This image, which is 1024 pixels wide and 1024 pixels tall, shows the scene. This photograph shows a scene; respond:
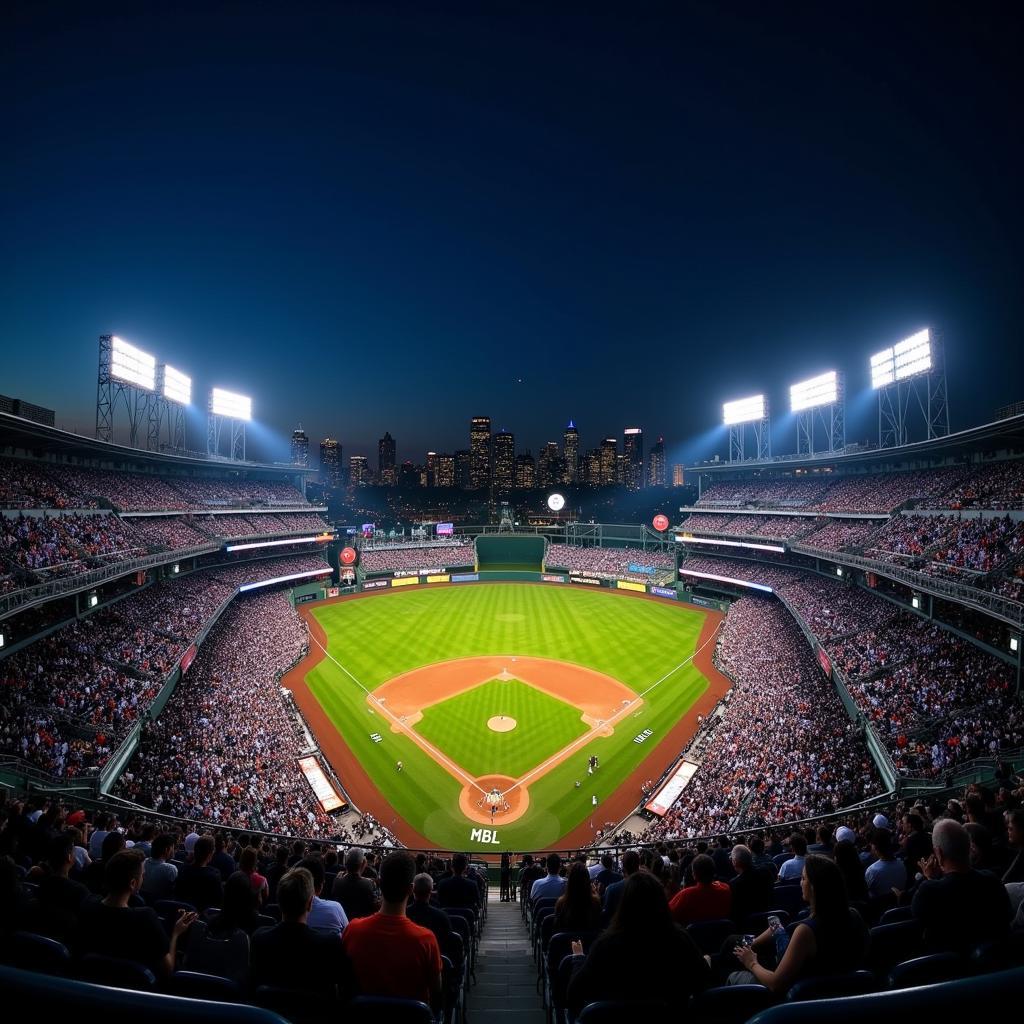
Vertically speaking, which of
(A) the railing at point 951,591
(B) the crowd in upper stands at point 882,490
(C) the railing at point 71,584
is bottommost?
(A) the railing at point 951,591

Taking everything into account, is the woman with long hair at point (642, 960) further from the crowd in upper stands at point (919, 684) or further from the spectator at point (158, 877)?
the crowd in upper stands at point (919, 684)

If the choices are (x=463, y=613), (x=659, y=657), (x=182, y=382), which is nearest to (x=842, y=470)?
(x=659, y=657)

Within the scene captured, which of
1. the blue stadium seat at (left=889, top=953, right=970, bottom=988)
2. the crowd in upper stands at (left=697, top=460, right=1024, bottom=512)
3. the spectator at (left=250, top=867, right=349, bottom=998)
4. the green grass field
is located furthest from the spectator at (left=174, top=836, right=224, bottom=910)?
the crowd in upper stands at (left=697, top=460, right=1024, bottom=512)

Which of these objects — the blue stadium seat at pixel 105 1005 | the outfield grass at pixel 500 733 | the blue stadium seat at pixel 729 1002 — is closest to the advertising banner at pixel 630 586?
the outfield grass at pixel 500 733

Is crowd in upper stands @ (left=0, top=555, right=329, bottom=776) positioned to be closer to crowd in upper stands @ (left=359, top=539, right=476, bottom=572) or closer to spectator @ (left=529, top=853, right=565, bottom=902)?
spectator @ (left=529, top=853, right=565, bottom=902)

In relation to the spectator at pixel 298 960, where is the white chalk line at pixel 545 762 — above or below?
below

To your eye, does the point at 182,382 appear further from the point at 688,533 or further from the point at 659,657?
the point at 688,533
